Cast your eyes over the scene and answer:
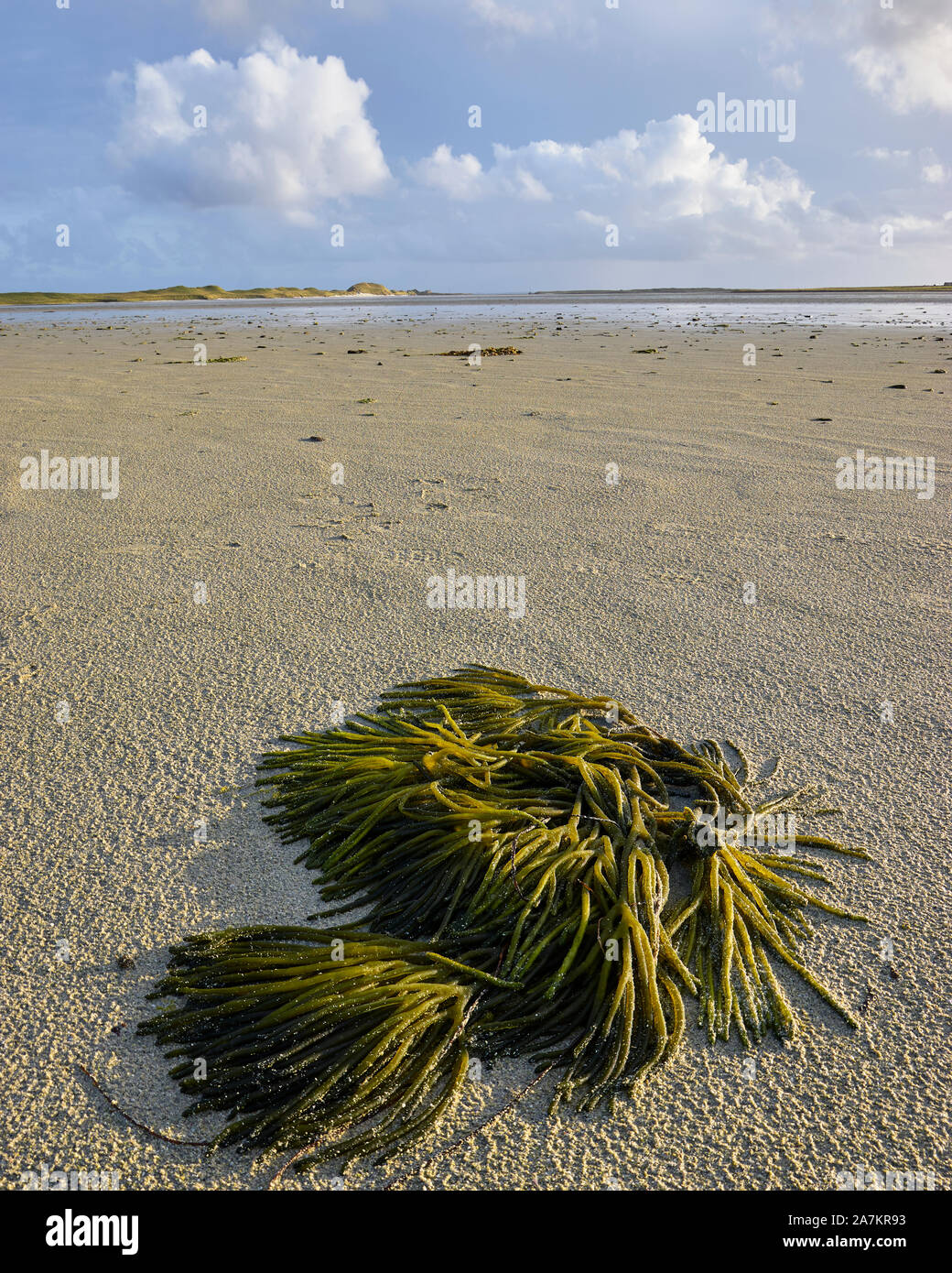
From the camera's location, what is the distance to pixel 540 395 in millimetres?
8797

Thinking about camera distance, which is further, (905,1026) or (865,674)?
(865,674)

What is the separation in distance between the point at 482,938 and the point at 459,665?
52.9 inches

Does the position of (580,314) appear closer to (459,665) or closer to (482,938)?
(459,665)

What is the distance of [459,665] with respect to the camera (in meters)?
3.13

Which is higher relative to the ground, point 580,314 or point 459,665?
point 580,314

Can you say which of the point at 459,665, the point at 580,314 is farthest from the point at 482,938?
the point at 580,314

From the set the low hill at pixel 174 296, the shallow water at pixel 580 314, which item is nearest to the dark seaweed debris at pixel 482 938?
the shallow water at pixel 580 314

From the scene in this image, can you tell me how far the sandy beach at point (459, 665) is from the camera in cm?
152

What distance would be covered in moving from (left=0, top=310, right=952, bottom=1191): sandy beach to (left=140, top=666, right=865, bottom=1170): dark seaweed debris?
64 mm

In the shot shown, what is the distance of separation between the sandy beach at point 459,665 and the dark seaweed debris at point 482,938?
64mm

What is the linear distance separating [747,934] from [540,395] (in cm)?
754
